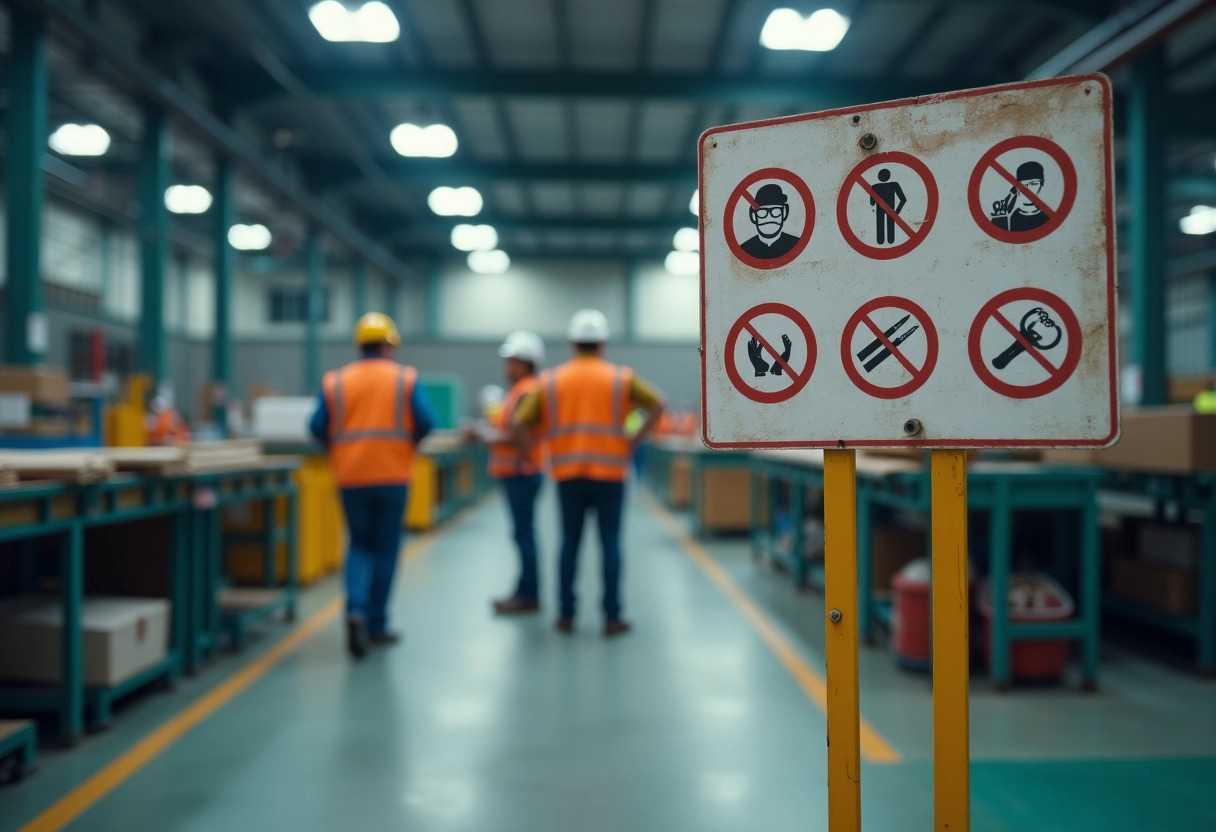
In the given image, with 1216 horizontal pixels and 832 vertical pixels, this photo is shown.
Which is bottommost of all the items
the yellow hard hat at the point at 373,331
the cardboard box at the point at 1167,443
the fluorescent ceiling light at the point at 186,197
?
the cardboard box at the point at 1167,443

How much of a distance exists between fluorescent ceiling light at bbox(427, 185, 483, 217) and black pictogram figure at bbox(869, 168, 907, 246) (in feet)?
48.8

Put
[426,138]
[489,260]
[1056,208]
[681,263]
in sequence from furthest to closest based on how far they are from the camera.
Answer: [489,260], [681,263], [426,138], [1056,208]

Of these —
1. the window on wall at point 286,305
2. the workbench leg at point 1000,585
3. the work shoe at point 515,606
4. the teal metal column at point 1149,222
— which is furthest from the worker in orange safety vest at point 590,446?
the window on wall at point 286,305

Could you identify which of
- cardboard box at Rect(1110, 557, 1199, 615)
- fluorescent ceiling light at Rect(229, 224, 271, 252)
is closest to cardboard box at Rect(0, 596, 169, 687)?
cardboard box at Rect(1110, 557, 1199, 615)

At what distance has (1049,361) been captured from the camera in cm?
153

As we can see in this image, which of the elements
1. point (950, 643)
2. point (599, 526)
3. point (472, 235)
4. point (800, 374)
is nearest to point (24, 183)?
point (599, 526)

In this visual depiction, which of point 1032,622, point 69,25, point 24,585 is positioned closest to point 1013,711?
point 1032,622

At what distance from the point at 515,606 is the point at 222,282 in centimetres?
929

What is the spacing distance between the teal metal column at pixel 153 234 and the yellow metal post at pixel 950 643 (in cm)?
1077

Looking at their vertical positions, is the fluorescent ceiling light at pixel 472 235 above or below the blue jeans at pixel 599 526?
above

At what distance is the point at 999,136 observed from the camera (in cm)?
156

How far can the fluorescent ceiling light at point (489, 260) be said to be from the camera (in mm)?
23688

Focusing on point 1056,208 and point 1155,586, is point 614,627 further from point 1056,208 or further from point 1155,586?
point 1056,208

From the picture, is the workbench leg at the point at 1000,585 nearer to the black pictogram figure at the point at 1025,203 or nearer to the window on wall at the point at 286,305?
the black pictogram figure at the point at 1025,203
